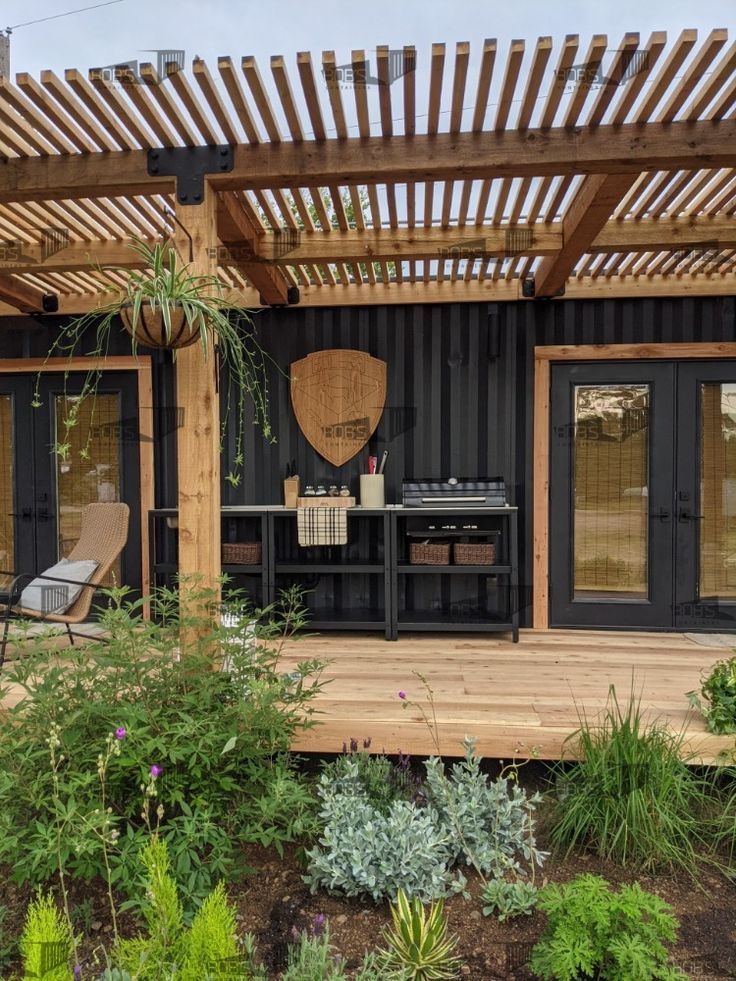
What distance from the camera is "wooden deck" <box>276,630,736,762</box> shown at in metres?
2.85

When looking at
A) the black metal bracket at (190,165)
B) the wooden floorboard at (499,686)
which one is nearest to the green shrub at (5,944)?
the wooden floorboard at (499,686)

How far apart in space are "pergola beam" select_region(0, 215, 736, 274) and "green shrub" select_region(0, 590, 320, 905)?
8.21 ft

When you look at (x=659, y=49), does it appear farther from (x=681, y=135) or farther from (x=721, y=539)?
(x=721, y=539)

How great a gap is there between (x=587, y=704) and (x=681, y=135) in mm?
2506

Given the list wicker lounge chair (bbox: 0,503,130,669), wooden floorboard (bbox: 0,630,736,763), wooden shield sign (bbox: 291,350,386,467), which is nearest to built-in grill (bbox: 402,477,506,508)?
wooden shield sign (bbox: 291,350,386,467)

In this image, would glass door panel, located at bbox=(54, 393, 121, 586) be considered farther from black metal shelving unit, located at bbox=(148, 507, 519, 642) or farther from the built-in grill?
the built-in grill

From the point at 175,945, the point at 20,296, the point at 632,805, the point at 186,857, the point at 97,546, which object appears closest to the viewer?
the point at 175,945

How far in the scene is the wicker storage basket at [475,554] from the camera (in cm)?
483

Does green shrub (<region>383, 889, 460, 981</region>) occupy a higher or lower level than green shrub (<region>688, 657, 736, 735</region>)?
lower

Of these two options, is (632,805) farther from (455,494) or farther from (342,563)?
(342,563)

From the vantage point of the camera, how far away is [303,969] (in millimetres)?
1809

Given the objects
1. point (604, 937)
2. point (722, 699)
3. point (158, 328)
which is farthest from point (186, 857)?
point (722, 699)

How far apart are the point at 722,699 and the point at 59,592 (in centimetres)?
348

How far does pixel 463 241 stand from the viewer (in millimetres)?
4059
